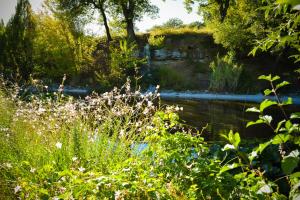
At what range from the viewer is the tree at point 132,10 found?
2125 cm

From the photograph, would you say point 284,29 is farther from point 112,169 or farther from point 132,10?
point 132,10

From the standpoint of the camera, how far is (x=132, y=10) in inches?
848

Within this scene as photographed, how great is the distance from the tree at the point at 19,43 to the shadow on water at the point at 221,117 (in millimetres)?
8485

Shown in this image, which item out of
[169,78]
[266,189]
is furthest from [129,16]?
[266,189]

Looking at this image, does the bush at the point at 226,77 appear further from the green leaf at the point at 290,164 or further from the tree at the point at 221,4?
the green leaf at the point at 290,164

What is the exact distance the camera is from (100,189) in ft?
6.79

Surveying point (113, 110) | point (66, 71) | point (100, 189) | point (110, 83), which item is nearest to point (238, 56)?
point (110, 83)

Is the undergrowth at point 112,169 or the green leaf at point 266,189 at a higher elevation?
the green leaf at point 266,189

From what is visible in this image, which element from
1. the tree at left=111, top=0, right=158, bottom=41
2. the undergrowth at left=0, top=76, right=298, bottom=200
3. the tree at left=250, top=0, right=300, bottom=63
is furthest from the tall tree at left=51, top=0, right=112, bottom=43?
the tree at left=250, top=0, right=300, bottom=63

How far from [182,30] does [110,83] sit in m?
7.65

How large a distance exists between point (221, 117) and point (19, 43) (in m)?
12.0

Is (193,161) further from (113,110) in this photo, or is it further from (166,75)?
(166,75)

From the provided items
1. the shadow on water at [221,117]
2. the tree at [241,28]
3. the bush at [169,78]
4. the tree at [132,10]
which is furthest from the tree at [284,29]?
the tree at [132,10]

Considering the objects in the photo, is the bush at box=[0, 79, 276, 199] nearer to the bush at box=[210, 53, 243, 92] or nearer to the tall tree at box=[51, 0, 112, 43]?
the bush at box=[210, 53, 243, 92]
